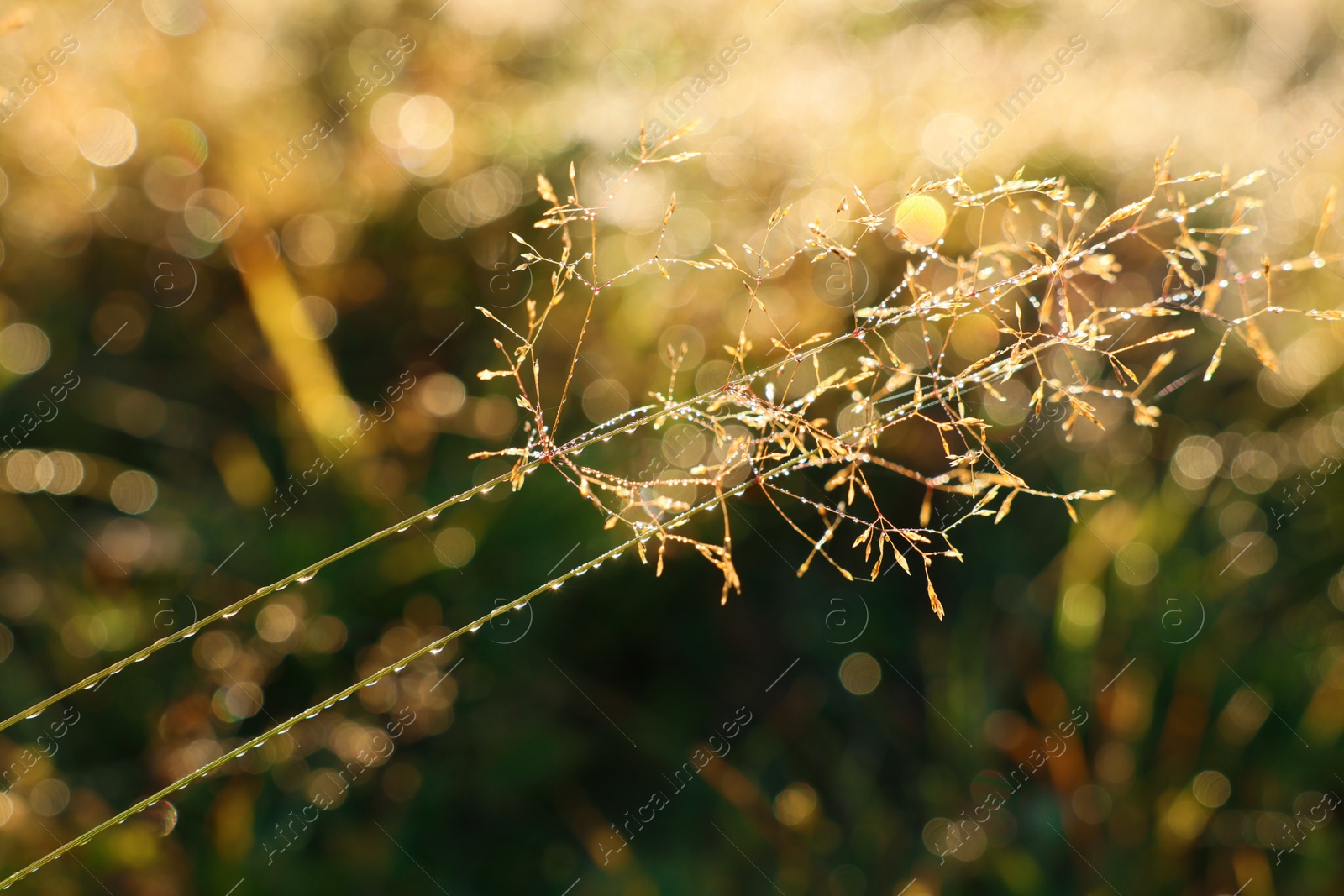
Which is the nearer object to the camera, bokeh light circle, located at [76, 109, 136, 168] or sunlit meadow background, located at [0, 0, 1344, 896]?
sunlit meadow background, located at [0, 0, 1344, 896]

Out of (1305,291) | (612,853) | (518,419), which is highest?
(518,419)

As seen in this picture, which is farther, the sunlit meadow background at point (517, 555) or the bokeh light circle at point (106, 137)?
the bokeh light circle at point (106, 137)

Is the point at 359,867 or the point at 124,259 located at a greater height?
the point at 124,259

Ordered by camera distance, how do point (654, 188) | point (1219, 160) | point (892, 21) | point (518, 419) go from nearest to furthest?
point (518, 419), point (654, 188), point (1219, 160), point (892, 21)

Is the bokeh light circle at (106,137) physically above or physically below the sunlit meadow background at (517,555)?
above

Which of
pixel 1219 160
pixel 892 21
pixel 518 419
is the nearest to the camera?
pixel 518 419

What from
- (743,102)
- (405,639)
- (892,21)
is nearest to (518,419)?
(405,639)

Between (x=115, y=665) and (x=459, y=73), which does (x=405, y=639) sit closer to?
(x=115, y=665)

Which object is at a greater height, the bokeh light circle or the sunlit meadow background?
the bokeh light circle
